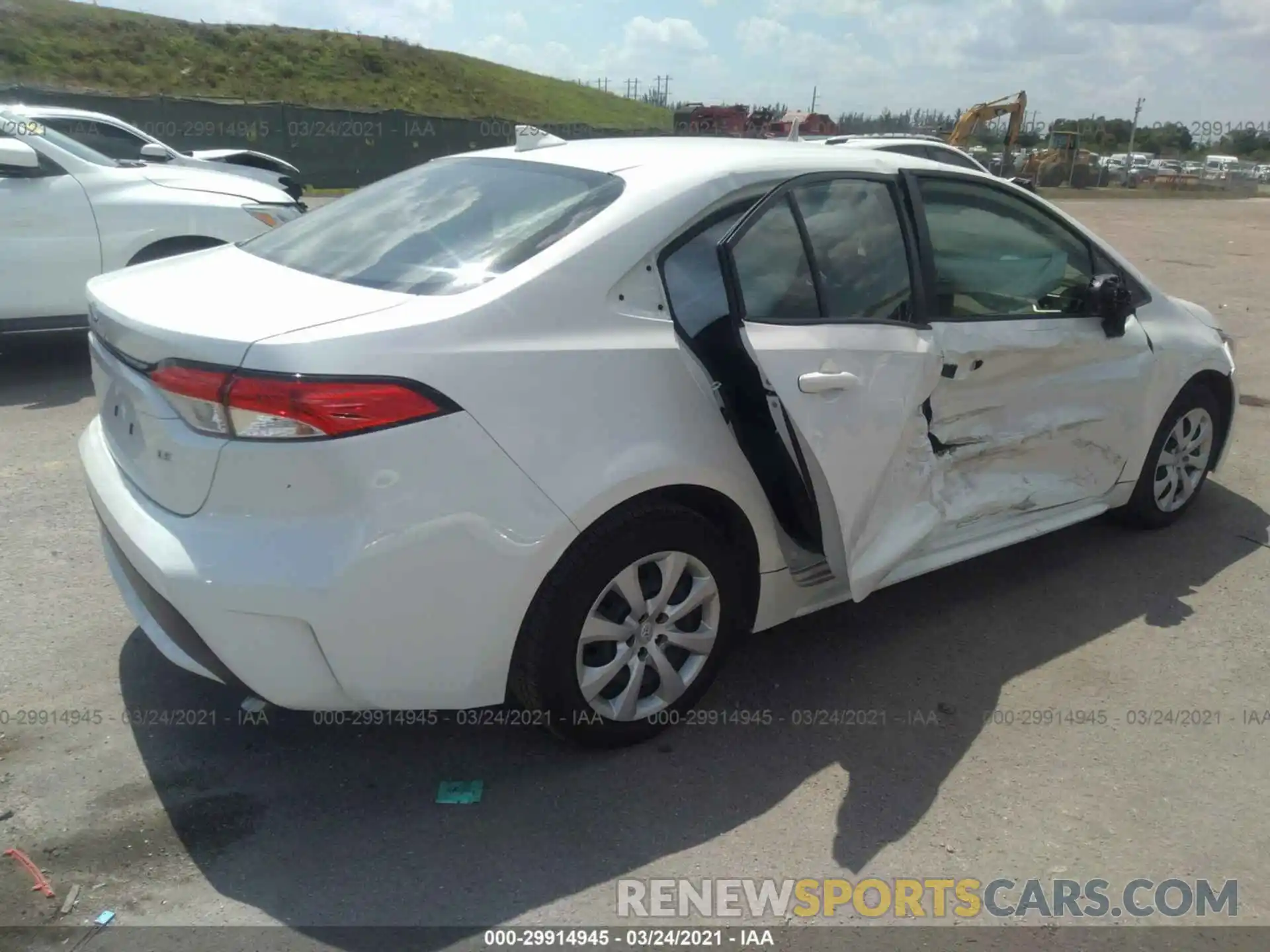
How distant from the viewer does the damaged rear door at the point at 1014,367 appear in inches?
137

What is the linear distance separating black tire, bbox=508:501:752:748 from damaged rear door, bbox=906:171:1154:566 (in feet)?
3.40

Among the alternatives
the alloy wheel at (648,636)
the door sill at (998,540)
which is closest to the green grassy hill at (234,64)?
the door sill at (998,540)

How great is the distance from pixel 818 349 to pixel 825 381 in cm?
11

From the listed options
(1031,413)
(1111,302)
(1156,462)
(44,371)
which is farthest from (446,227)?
(44,371)

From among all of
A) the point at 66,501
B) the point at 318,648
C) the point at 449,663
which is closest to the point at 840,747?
the point at 449,663

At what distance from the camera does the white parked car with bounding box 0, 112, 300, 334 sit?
21.3ft

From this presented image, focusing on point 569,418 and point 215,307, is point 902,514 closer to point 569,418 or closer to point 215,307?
point 569,418

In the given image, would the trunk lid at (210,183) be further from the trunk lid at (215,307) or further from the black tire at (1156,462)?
the black tire at (1156,462)

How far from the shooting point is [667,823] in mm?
2730

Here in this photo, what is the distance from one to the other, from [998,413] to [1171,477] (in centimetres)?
159

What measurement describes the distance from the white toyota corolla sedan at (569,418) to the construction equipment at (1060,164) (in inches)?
1561

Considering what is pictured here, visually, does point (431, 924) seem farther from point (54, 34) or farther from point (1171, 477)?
point (54, 34)

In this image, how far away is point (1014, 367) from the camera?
365cm

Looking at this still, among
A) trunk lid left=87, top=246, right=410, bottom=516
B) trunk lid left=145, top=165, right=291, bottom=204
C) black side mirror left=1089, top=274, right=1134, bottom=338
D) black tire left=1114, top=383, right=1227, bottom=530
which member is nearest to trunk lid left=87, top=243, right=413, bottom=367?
trunk lid left=87, top=246, right=410, bottom=516
